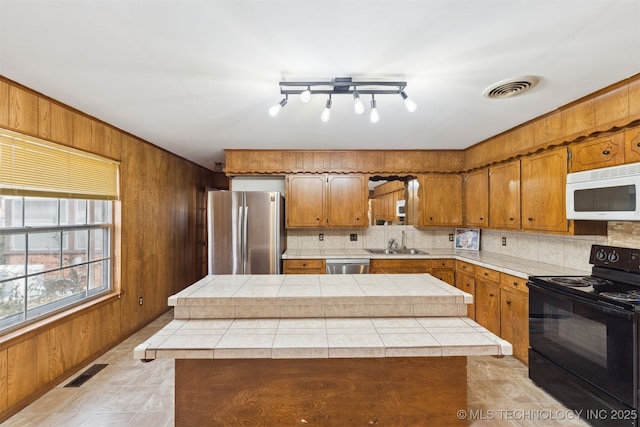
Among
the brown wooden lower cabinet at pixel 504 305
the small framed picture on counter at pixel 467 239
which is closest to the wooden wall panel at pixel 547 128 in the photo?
the brown wooden lower cabinet at pixel 504 305

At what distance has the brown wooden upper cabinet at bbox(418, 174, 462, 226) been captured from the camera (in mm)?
4004

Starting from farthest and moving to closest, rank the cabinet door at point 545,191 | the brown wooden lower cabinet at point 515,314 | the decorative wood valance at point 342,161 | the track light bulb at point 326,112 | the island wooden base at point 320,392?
1. the decorative wood valance at point 342,161
2. the brown wooden lower cabinet at point 515,314
3. the cabinet door at point 545,191
4. the track light bulb at point 326,112
5. the island wooden base at point 320,392

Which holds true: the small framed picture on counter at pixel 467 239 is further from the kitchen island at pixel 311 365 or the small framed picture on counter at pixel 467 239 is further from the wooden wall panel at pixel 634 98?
the kitchen island at pixel 311 365

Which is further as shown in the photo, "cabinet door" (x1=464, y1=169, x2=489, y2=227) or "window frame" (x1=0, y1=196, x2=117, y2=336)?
"cabinet door" (x1=464, y1=169, x2=489, y2=227)

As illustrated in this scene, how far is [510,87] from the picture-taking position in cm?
198

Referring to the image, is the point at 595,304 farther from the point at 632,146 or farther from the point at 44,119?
the point at 44,119

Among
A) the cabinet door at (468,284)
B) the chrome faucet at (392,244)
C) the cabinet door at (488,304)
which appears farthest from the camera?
the chrome faucet at (392,244)

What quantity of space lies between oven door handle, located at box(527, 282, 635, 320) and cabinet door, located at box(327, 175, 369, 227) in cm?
217

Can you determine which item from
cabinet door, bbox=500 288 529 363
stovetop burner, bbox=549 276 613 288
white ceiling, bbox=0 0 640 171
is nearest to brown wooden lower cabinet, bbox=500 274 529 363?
cabinet door, bbox=500 288 529 363

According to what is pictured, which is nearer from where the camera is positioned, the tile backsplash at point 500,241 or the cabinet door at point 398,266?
the tile backsplash at point 500,241

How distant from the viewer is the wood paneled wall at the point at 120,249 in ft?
6.57

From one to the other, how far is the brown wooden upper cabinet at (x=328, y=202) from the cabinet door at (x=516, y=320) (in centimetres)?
181

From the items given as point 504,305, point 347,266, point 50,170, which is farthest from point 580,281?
point 50,170

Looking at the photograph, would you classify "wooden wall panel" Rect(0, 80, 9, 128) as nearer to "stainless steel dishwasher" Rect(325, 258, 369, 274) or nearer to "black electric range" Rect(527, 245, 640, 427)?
"stainless steel dishwasher" Rect(325, 258, 369, 274)
